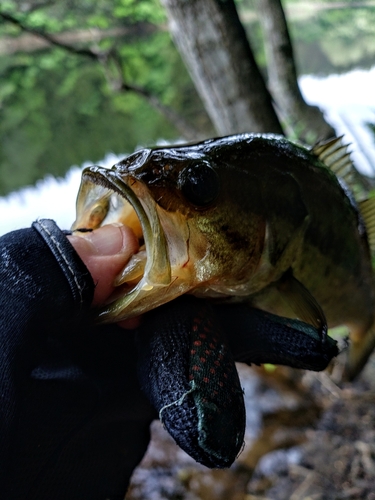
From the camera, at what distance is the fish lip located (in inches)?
38.1

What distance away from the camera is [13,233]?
1.08 meters

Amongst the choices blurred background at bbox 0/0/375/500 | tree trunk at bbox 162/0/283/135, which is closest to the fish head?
blurred background at bbox 0/0/375/500

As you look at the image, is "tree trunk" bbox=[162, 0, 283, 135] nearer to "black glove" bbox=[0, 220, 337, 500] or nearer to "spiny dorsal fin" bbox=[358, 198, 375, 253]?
"spiny dorsal fin" bbox=[358, 198, 375, 253]

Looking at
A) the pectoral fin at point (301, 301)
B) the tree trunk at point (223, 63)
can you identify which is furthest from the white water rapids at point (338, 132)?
the pectoral fin at point (301, 301)

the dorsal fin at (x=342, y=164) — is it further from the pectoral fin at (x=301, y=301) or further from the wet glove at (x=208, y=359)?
the wet glove at (x=208, y=359)

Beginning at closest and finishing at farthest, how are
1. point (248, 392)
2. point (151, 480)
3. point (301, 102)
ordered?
point (151, 480) < point (248, 392) < point (301, 102)

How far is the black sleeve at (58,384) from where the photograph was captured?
986 mm

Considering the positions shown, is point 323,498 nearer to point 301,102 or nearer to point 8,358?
point 8,358

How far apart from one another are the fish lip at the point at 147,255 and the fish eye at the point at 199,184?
12 centimetres

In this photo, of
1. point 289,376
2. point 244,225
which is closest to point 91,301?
point 244,225

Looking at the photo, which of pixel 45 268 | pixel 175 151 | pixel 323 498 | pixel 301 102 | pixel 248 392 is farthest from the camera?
pixel 301 102

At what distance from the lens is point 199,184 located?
1118 millimetres

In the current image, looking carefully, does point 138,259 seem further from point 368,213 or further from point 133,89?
point 133,89

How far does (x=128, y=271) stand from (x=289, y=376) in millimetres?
2631
